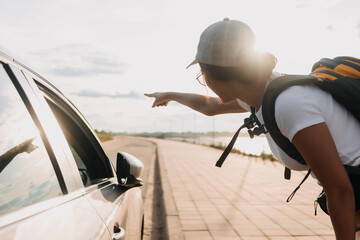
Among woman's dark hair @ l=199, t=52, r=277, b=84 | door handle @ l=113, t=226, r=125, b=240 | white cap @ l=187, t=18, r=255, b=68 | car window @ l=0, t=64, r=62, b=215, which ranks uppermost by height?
white cap @ l=187, t=18, r=255, b=68

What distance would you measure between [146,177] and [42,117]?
11.2m

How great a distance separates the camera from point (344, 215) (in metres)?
1.45

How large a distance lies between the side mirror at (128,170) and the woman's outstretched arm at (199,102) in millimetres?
483

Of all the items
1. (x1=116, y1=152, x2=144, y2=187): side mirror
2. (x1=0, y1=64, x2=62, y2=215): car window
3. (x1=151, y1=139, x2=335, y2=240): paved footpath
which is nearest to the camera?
(x1=0, y1=64, x2=62, y2=215): car window

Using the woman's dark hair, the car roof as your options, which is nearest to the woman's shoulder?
the woman's dark hair

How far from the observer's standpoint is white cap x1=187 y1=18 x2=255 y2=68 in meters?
1.74

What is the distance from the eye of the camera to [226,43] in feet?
5.74

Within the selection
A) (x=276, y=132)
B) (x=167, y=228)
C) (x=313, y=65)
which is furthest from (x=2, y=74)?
(x=167, y=228)

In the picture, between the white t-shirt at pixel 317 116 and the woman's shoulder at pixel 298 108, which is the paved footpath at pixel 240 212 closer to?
the white t-shirt at pixel 317 116

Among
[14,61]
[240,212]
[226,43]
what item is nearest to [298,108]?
[226,43]

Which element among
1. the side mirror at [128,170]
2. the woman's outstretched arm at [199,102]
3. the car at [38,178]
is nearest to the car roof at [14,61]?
the car at [38,178]

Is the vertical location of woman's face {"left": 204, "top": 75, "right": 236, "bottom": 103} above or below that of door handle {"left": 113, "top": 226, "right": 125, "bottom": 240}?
above

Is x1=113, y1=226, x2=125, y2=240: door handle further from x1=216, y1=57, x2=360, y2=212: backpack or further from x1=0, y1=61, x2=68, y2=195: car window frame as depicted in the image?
x1=216, y1=57, x2=360, y2=212: backpack

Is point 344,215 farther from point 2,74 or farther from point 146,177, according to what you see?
point 146,177
